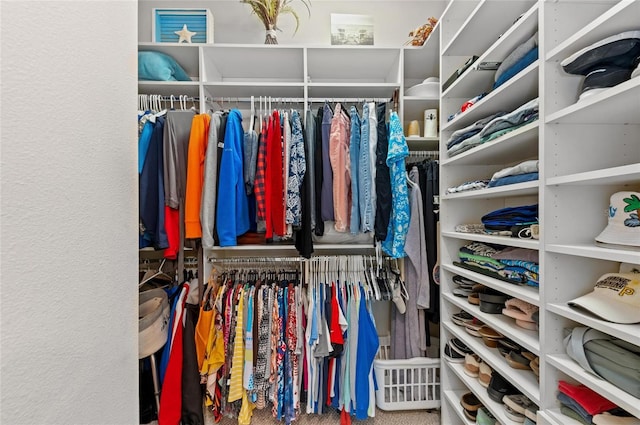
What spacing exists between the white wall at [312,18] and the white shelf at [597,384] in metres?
2.03

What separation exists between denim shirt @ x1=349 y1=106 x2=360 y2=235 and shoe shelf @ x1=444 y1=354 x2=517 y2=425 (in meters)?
0.85

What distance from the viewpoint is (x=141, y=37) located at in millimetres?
2035

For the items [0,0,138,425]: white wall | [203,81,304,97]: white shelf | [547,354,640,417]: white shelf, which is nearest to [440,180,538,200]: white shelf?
[547,354,640,417]: white shelf

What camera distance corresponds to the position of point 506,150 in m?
1.25

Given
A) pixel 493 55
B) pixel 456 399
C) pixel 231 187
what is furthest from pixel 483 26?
pixel 456 399

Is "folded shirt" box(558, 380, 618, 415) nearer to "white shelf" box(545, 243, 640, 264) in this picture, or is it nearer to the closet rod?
"white shelf" box(545, 243, 640, 264)

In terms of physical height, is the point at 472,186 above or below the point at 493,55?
below

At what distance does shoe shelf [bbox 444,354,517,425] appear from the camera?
111 cm

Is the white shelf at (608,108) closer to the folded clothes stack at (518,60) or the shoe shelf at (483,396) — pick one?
the folded clothes stack at (518,60)

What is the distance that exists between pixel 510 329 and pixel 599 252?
0.47 metres

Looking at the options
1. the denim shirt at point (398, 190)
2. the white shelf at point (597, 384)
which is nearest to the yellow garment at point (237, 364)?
the denim shirt at point (398, 190)

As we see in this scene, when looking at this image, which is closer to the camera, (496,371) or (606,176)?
(606,176)

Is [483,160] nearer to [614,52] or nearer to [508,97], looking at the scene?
[508,97]

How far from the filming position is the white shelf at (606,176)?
0.67 m
